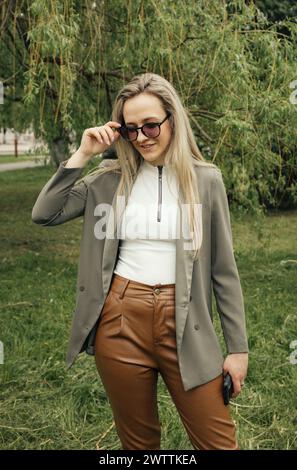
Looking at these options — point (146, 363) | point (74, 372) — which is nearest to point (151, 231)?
point (146, 363)

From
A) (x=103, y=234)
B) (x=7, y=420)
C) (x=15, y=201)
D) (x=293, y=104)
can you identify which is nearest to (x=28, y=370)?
(x=7, y=420)

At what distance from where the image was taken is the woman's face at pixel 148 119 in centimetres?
198

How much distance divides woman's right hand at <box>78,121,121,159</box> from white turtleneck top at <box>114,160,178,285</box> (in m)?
0.17

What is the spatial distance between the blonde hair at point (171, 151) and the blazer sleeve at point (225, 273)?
0.07 metres

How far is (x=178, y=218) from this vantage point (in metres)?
1.98

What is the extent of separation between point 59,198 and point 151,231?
0.32 m

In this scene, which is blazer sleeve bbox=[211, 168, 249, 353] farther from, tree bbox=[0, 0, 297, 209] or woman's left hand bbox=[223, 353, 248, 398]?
tree bbox=[0, 0, 297, 209]

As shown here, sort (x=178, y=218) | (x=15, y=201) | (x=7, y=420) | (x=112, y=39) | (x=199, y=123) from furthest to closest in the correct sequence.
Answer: (x=15, y=201) → (x=199, y=123) → (x=112, y=39) → (x=7, y=420) → (x=178, y=218)

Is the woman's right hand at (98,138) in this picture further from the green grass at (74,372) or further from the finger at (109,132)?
the green grass at (74,372)

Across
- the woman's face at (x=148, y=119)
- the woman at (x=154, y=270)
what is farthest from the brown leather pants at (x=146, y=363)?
the woman's face at (x=148, y=119)

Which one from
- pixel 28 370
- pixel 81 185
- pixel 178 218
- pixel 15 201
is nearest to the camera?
pixel 178 218
